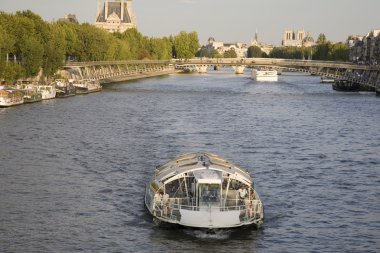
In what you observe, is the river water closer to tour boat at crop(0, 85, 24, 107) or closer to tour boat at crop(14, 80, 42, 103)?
tour boat at crop(0, 85, 24, 107)

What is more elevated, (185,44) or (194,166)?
(194,166)

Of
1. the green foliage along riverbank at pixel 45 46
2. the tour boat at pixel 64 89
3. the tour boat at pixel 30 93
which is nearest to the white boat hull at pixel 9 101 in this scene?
the tour boat at pixel 30 93

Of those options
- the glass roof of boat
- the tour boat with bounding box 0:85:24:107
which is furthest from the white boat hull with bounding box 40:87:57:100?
the glass roof of boat

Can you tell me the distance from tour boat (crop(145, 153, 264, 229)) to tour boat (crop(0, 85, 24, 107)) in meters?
36.3

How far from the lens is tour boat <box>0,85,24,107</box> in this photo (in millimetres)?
60125

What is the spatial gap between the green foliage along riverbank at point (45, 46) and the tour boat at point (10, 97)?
23.8ft

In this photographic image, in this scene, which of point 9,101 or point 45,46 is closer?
point 9,101

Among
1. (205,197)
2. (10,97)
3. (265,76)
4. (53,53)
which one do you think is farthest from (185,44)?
(205,197)

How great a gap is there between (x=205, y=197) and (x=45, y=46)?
62.5 m

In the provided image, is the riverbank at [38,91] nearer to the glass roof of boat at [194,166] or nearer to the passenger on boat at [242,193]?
the glass roof of boat at [194,166]

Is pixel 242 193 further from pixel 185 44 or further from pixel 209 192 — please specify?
pixel 185 44

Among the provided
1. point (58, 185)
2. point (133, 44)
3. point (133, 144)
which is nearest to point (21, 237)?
point (58, 185)

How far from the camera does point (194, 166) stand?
84.1 ft

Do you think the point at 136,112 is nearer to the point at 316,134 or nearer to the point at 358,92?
the point at 316,134
